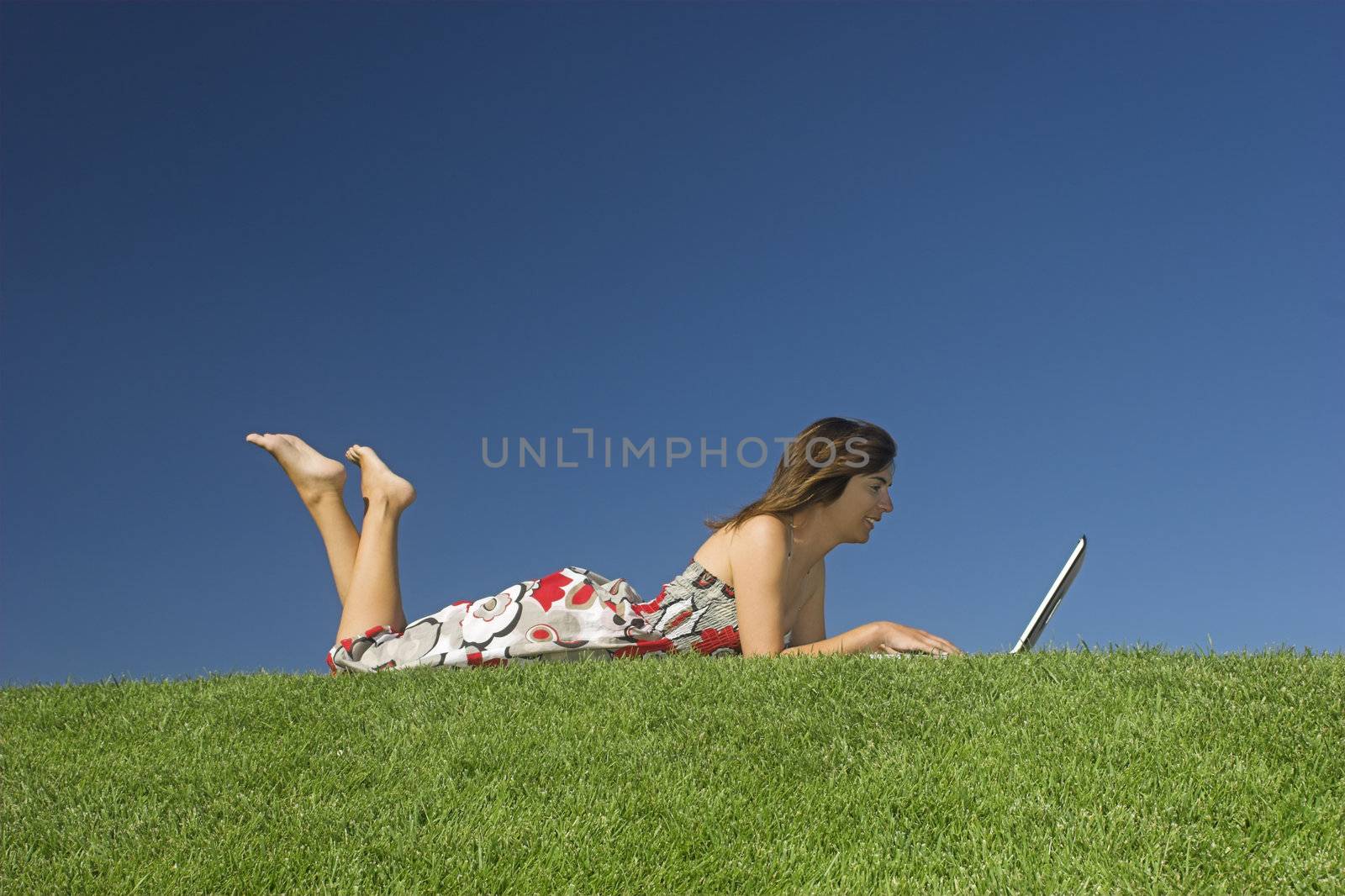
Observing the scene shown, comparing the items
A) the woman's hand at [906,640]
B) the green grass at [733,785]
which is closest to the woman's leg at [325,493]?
the green grass at [733,785]

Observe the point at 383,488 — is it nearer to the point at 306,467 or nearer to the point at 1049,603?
the point at 306,467

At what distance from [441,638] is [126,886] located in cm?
328

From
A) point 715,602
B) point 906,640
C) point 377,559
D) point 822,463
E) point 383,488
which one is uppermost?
point 383,488

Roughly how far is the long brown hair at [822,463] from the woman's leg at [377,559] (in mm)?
2522

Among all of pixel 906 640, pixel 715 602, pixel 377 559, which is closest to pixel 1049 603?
pixel 906 640

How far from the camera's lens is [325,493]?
805 centimetres

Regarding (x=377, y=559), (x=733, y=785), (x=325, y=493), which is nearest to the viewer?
(x=733, y=785)

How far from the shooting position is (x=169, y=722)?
226 inches

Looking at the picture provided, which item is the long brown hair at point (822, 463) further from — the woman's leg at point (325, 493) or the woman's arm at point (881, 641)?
the woman's leg at point (325, 493)

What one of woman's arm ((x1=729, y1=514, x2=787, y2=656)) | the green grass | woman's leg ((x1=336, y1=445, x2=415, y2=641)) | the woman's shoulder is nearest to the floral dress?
woman's leg ((x1=336, y1=445, x2=415, y2=641))

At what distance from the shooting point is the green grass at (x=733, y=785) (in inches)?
152

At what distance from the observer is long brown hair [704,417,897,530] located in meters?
6.86

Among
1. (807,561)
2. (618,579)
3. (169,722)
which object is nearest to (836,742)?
(807,561)

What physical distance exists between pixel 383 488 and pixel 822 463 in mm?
3332
